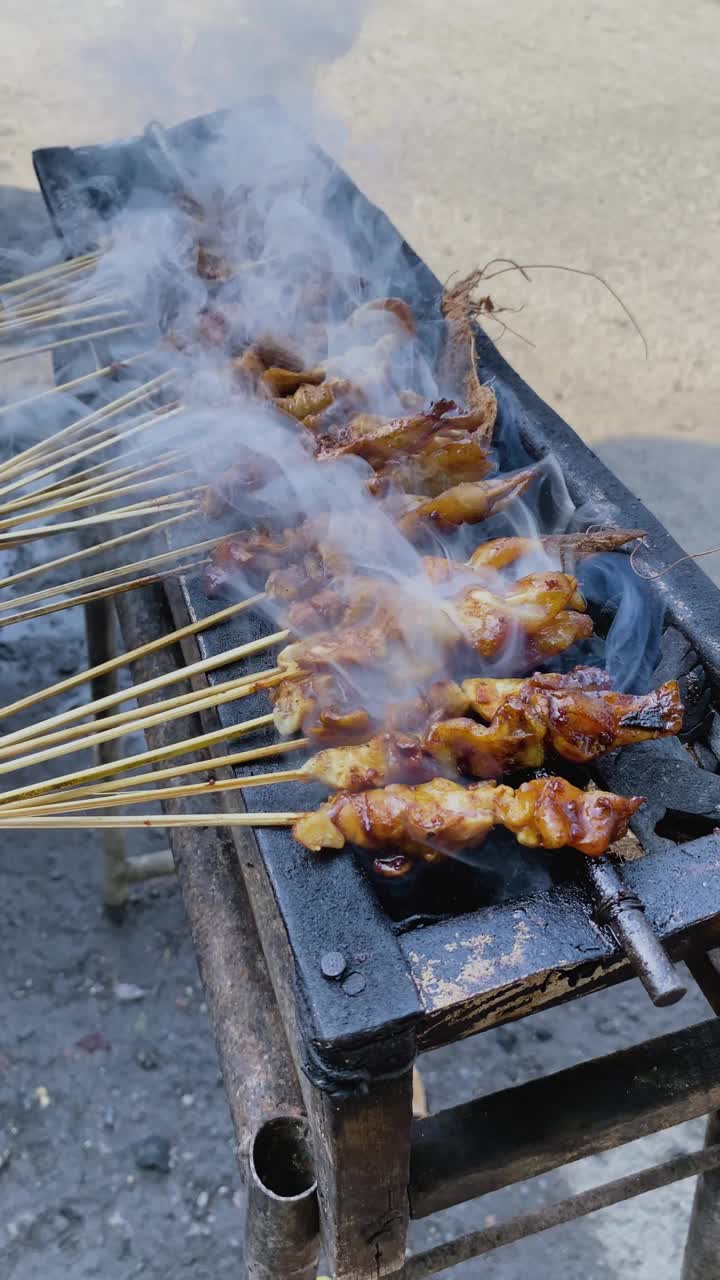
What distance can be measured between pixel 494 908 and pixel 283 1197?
79 centimetres

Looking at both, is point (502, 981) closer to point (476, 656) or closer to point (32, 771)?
point (476, 656)

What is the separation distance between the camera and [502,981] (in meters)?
1.79

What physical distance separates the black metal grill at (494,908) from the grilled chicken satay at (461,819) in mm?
61

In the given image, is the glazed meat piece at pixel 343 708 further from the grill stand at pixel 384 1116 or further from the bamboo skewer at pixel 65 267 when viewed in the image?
the bamboo skewer at pixel 65 267

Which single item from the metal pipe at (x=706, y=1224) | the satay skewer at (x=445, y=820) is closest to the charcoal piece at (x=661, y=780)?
the satay skewer at (x=445, y=820)

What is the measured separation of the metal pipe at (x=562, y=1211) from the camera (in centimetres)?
256

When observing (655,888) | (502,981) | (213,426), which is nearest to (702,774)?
(655,888)

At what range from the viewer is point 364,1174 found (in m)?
1.92

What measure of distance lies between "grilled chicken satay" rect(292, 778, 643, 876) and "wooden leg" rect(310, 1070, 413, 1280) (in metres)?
0.44

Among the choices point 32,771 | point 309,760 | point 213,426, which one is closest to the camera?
point 309,760

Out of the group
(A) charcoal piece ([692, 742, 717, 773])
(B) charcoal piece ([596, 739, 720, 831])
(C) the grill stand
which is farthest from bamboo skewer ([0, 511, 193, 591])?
(A) charcoal piece ([692, 742, 717, 773])

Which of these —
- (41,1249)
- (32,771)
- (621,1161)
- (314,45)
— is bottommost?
(621,1161)

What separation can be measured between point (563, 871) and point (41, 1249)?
2.89 meters

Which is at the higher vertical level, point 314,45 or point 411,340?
point 314,45
